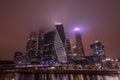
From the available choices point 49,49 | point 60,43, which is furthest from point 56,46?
point 49,49

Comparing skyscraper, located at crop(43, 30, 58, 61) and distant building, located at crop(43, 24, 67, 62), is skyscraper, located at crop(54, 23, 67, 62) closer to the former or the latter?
distant building, located at crop(43, 24, 67, 62)

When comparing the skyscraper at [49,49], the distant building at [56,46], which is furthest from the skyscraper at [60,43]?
the skyscraper at [49,49]

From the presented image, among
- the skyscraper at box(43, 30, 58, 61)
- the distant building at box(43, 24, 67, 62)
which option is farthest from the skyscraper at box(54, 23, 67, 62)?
the skyscraper at box(43, 30, 58, 61)

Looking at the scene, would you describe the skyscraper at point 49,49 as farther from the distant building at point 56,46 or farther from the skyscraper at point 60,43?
the skyscraper at point 60,43

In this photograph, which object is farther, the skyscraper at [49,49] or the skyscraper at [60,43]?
the skyscraper at [49,49]

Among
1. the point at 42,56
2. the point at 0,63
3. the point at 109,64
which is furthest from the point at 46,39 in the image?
the point at 109,64

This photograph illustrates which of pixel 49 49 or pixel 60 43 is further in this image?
pixel 49 49

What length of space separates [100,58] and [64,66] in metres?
30.1

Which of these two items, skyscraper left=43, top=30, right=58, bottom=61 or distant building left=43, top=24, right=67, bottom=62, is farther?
skyscraper left=43, top=30, right=58, bottom=61

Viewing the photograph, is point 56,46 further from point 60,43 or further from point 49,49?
point 49,49

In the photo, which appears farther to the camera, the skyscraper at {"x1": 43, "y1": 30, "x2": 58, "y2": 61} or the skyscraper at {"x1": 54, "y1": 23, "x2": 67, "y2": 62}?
the skyscraper at {"x1": 43, "y1": 30, "x2": 58, "y2": 61}

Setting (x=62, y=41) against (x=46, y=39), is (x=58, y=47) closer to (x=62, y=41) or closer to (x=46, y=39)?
(x=62, y=41)

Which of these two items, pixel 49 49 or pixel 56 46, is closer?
pixel 56 46

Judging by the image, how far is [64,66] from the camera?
329 feet
